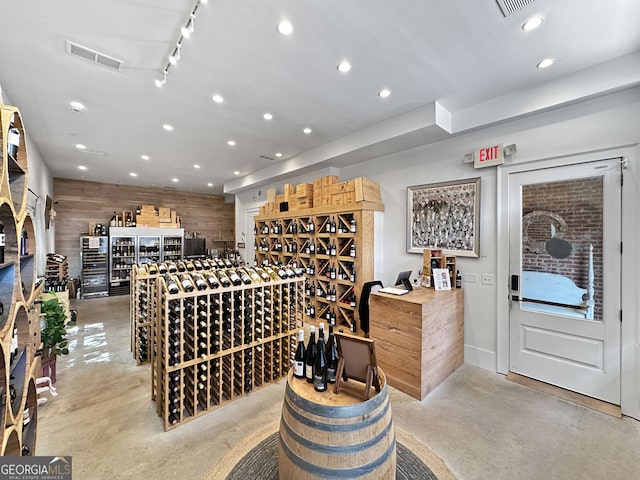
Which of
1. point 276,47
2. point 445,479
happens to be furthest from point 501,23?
point 445,479

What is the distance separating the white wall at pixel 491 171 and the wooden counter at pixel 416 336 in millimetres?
409

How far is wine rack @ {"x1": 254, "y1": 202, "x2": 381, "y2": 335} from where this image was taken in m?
4.07

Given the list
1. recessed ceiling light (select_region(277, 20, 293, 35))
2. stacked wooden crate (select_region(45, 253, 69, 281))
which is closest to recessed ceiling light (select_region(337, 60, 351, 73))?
recessed ceiling light (select_region(277, 20, 293, 35))

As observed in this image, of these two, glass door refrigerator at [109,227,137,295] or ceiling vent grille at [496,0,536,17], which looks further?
glass door refrigerator at [109,227,137,295]

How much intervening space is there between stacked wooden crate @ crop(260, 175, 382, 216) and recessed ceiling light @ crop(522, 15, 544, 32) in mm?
2293

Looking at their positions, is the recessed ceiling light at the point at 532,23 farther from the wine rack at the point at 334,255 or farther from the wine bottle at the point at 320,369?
the wine bottle at the point at 320,369

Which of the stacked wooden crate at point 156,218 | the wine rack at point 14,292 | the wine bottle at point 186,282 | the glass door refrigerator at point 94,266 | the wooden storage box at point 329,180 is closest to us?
the wine rack at point 14,292

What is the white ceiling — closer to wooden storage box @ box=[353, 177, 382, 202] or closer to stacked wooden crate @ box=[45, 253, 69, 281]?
wooden storage box @ box=[353, 177, 382, 202]

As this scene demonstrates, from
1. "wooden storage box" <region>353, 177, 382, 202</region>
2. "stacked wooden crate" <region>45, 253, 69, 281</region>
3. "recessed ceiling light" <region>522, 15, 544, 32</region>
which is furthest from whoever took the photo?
"stacked wooden crate" <region>45, 253, 69, 281</region>

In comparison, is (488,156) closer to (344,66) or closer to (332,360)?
(344,66)

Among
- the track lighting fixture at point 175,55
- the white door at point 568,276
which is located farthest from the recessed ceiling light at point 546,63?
the track lighting fixture at point 175,55

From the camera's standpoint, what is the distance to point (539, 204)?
2947mm

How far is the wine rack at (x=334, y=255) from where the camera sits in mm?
4070

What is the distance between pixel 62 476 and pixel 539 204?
4.22 meters
